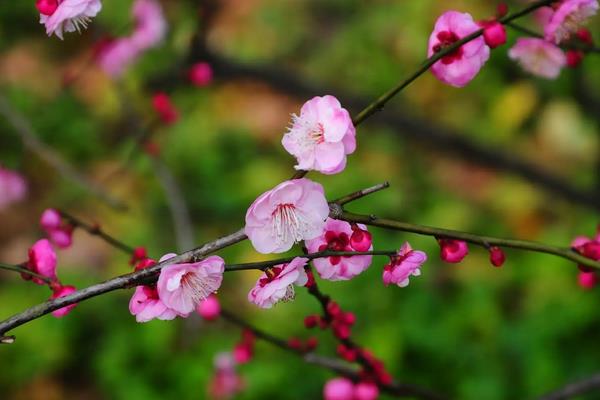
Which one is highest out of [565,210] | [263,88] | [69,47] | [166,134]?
[69,47]

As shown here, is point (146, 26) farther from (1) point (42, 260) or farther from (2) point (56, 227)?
(1) point (42, 260)

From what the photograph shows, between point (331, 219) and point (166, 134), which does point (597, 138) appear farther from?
point (331, 219)

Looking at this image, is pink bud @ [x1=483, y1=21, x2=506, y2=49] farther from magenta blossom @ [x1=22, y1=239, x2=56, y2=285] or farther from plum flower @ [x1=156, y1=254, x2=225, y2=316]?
magenta blossom @ [x1=22, y1=239, x2=56, y2=285]

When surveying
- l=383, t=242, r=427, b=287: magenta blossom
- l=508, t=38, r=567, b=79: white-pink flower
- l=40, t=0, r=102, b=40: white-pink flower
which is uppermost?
l=40, t=0, r=102, b=40: white-pink flower

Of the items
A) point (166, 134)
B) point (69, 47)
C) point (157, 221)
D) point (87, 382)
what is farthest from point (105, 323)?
point (69, 47)

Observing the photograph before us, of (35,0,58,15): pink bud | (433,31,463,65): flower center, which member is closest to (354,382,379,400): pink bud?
(433,31,463,65): flower center

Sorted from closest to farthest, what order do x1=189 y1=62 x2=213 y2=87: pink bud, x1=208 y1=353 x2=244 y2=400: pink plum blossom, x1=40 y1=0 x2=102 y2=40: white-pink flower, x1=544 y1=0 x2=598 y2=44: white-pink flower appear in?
x1=40 y1=0 x2=102 y2=40: white-pink flower < x1=544 y1=0 x2=598 y2=44: white-pink flower < x1=189 y1=62 x2=213 y2=87: pink bud < x1=208 y1=353 x2=244 y2=400: pink plum blossom
